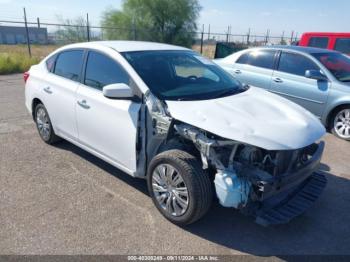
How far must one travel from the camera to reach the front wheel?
5.59 meters

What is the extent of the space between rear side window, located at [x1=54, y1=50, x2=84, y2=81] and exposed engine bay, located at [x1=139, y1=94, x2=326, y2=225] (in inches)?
57.9

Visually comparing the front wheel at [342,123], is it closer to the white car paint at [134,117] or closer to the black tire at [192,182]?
the white car paint at [134,117]

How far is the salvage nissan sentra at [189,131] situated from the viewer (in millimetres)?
2666

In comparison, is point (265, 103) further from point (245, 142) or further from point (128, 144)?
point (128, 144)

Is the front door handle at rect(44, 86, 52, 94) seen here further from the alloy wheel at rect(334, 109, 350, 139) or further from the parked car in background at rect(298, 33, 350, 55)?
the parked car in background at rect(298, 33, 350, 55)

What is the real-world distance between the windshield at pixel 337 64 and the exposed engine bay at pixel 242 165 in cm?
352

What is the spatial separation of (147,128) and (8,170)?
7.36 feet

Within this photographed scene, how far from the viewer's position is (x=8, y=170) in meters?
4.09

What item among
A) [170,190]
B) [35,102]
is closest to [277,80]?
[170,190]

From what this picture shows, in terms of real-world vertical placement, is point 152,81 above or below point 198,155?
above

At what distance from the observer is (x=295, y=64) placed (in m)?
6.29

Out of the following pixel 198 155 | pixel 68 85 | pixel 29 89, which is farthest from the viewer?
pixel 29 89

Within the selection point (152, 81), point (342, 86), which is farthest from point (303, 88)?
point (152, 81)

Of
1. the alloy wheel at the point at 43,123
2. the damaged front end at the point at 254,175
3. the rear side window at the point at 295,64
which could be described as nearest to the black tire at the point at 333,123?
the rear side window at the point at 295,64
